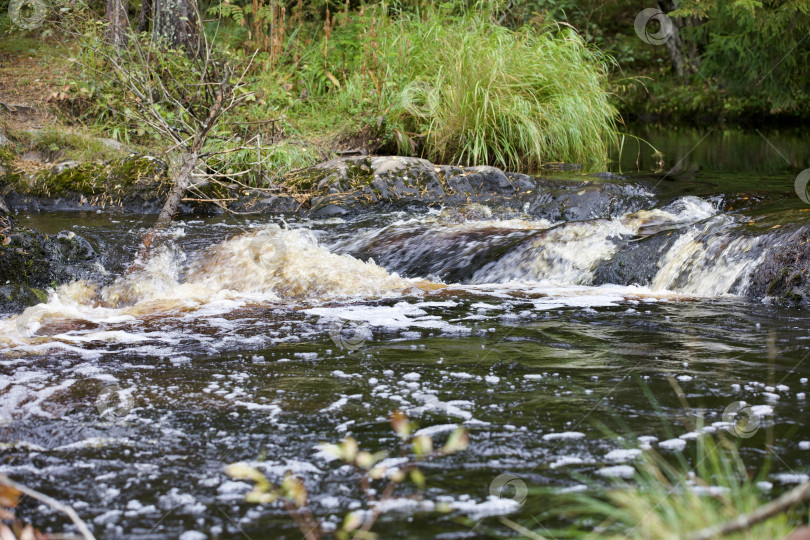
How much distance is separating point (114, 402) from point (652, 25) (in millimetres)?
18183

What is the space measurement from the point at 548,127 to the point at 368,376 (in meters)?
6.44

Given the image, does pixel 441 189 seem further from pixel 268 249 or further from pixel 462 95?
pixel 268 249

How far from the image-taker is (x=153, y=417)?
2832 mm

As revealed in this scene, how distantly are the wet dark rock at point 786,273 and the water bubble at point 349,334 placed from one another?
2.48 metres

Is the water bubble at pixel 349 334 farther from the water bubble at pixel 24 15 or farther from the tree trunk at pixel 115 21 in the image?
the water bubble at pixel 24 15

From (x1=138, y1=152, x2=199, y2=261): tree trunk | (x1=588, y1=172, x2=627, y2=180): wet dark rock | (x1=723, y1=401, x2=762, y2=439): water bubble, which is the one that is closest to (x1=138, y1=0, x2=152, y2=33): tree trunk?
(x1=138, y1=152, x2=199, y2=261): tree trunk

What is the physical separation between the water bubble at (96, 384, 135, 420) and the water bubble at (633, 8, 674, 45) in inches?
648

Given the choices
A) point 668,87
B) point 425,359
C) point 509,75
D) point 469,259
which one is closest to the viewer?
point 425,359

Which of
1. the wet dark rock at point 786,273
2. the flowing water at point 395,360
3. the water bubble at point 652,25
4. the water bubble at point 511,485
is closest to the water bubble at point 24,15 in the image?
the flowing water at point 395,360

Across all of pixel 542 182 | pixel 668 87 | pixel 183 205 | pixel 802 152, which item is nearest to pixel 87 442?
pixel 183 205

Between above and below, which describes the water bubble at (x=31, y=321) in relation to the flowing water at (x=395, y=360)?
below

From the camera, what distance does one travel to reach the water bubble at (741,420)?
8.39ft

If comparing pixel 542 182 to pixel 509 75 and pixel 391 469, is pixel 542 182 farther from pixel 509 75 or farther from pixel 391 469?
pixel 391 469

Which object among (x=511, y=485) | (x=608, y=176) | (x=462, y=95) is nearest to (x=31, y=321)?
(x=511, y=485)
